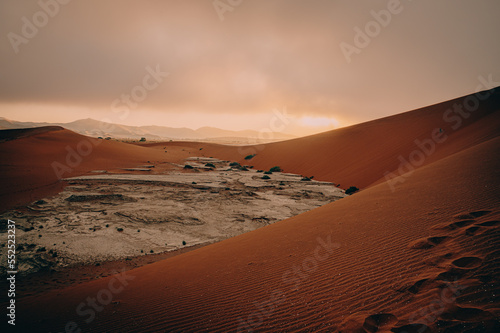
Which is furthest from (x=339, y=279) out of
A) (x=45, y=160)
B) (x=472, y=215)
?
(x=45, y=160)

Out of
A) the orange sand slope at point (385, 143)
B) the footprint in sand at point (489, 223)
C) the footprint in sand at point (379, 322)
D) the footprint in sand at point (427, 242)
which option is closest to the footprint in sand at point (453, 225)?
the footprint in sand at point (489, 223)

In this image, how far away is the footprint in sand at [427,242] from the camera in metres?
3.63

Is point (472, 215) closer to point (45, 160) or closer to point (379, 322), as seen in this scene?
point (379, 322)

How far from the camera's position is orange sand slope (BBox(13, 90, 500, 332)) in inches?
99.2

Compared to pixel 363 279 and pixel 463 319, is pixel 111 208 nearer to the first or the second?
pixel 363 279

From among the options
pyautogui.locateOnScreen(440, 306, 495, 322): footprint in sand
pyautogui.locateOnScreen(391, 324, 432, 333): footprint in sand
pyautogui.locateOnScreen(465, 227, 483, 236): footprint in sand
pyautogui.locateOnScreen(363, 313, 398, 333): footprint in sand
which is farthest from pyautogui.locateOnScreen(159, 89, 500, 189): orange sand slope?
pyautogui.locateOnScreen(391, 324, 432, 333): footprint in sand

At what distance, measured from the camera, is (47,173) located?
14.0m

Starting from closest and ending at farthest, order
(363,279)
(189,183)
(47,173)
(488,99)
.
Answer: (363,279)
(47,173)
(189,183)
(488,99)

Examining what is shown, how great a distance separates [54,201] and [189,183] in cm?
706

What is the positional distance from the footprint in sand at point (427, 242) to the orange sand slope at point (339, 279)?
3cm

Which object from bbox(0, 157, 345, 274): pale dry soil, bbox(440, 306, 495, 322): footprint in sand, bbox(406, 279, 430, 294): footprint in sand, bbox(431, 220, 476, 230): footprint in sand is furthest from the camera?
bbox(0, 157, 345, 274): pale dry soil

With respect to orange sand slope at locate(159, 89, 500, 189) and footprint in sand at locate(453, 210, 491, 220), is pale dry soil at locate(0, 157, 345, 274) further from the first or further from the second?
footprint in sand at locate(453, 210, 491, 220)

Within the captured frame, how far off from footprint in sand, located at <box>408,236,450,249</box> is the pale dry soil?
6.15m

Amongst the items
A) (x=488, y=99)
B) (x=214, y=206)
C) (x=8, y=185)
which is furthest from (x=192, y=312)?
(x=488, y=99)
